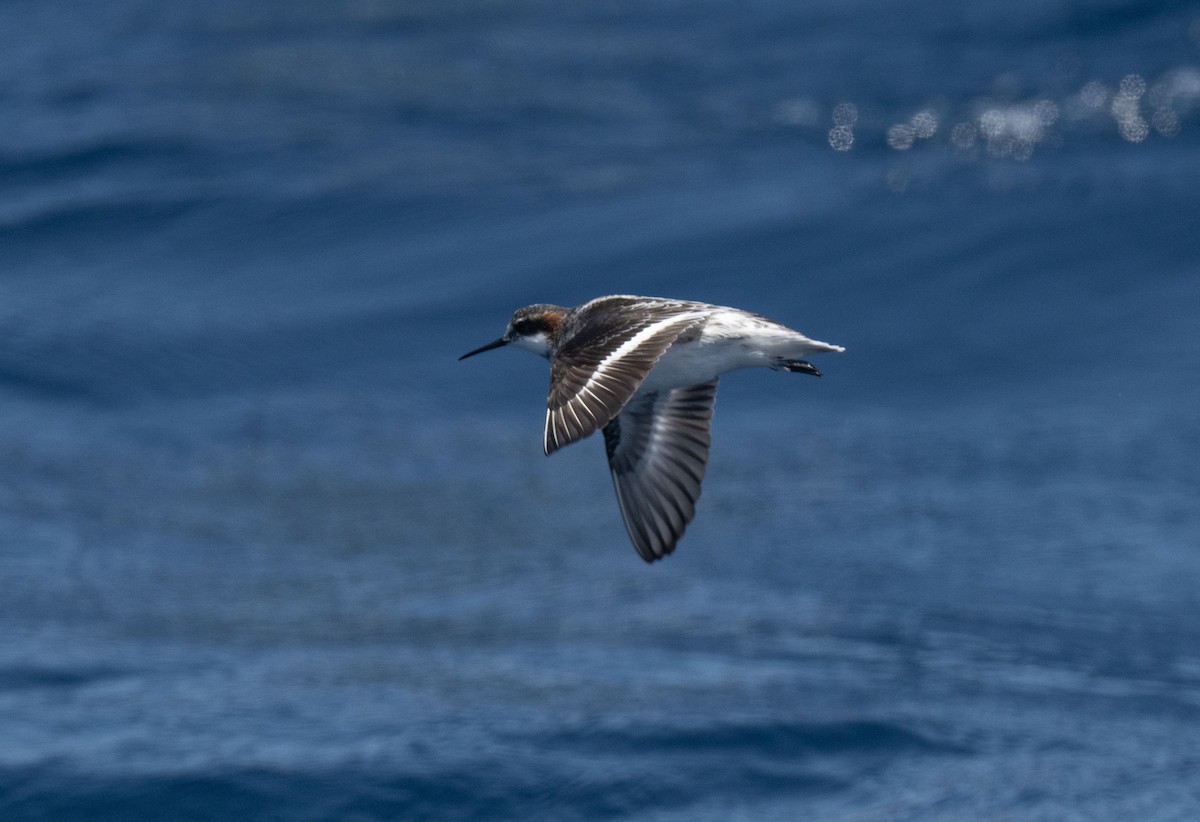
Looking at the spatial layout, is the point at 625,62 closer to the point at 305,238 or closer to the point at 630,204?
the point at 630,204

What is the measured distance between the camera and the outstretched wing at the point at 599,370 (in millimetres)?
6809

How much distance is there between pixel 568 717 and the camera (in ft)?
59.7

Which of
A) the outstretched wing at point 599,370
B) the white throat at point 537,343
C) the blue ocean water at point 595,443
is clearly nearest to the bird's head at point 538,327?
the white throat at point 537,343

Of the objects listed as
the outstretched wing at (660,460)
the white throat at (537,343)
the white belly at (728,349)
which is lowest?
the outstretched wing at (660,460)

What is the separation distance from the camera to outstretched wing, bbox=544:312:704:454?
6809 millimetres

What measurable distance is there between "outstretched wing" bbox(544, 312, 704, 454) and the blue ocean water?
1004 cm

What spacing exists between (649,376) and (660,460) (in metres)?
0.75

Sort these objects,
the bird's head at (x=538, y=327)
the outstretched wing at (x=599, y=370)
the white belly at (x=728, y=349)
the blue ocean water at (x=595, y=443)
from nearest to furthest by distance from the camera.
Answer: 1. the outstretched wing at (x=599, y=370)
2. the white belly at (x=728, y=349)
3. the bird's head at (x=538, y=327)
4. the blue ocean water at (x=595, y=443)

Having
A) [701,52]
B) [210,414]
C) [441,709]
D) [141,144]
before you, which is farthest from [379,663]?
[701,52]

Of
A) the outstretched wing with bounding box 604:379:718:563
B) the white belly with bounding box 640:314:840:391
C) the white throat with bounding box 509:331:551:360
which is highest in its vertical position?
the white throat with bounding box 509:331:551:360

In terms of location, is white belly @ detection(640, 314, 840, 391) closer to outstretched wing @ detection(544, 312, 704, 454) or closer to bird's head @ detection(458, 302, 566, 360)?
outstretched wing @ detection(544, 312, 704, 454)

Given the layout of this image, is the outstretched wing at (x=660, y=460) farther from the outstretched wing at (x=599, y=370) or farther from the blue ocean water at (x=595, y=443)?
the blue ocean water at (x=595, y=443)

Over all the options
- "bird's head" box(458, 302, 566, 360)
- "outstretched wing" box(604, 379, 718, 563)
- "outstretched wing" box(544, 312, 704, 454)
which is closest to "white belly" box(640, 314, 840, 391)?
"outstretched wing" box(544, 312, 704, 454)

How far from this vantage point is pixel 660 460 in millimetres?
8812
